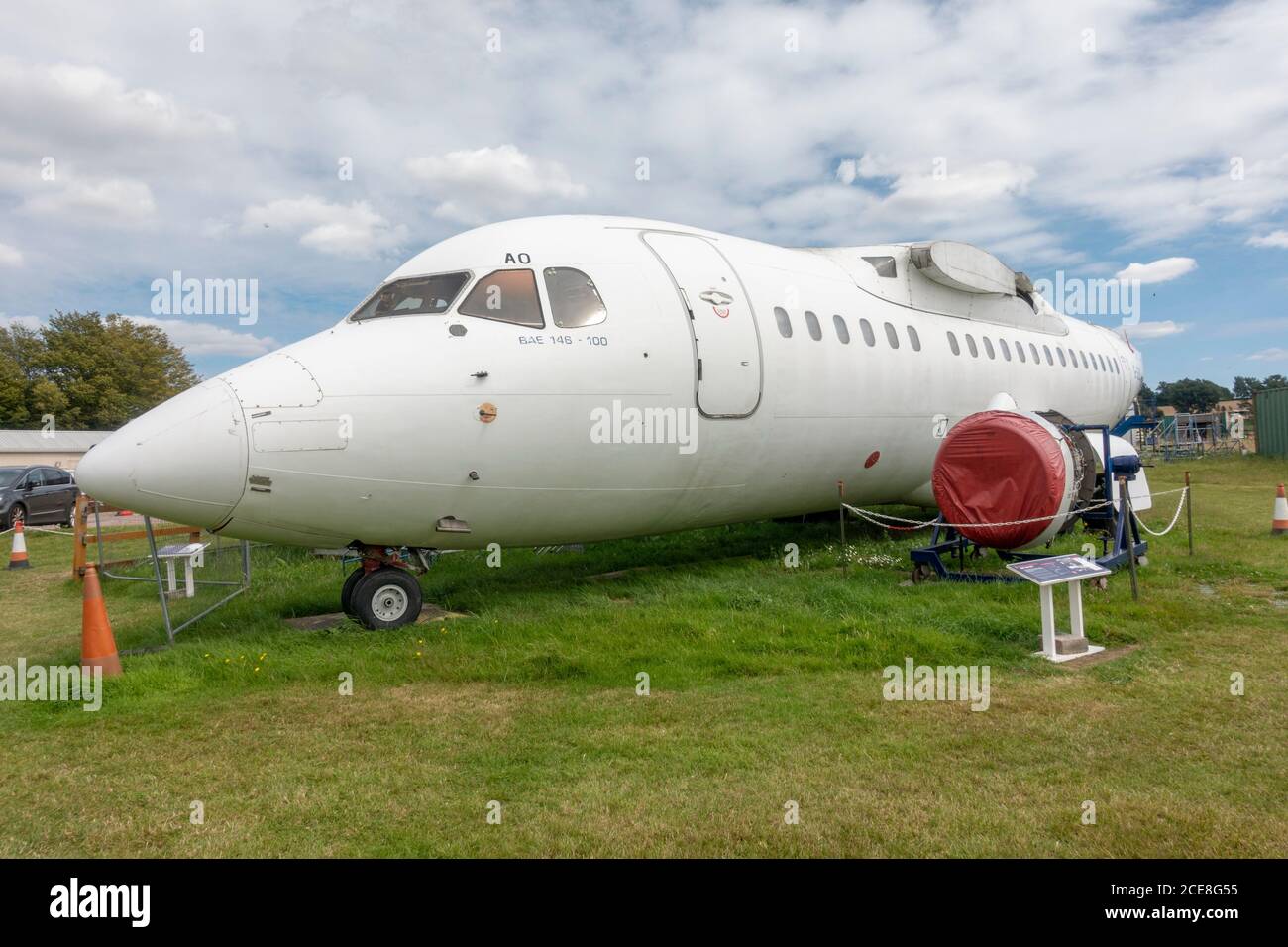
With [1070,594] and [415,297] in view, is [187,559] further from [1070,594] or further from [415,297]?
[1070,594]

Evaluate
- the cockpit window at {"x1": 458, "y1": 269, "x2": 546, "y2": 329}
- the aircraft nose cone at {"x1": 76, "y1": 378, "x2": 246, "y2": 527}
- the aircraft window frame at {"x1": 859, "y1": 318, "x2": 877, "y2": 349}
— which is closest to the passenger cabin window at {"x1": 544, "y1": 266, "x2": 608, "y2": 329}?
the cockpit window at {"x1": 458, "y1": 269, "x2": 546, "y2": 329}

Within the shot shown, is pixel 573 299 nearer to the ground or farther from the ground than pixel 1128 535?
farther from the ground

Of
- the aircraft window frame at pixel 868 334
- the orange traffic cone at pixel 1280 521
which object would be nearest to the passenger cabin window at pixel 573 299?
the aircraft window frame at pixel 868 334

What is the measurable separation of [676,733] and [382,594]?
373 cm

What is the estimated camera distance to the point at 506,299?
A: 7902 millimetres

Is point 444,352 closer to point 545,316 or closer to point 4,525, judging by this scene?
point 545,316

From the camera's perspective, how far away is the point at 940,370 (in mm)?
11906

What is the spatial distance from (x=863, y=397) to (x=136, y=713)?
8.03 m

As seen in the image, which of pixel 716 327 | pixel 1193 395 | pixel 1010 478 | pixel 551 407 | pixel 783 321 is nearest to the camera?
pixel 551 407

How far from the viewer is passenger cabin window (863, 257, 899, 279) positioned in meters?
11.9

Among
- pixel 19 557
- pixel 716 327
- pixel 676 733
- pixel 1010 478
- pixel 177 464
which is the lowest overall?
pixel 676 733

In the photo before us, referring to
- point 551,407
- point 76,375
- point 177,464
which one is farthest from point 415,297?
point 76,375

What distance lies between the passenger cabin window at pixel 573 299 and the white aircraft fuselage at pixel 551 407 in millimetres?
22

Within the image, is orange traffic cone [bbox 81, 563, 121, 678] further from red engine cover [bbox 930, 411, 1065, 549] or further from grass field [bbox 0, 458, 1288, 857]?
red engine cover [bbox 930, 411, 1065, 549]
